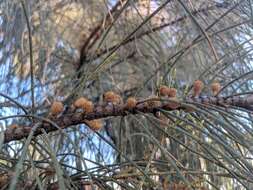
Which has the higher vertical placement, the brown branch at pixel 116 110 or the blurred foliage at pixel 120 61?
the blurred foliage at pixel 120 61

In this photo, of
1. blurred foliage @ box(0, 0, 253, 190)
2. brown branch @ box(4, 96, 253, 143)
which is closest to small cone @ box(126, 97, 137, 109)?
brown branch @ box(4, 96, 253, 143)

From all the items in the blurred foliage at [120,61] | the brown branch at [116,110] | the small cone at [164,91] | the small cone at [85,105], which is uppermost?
the blurred foliage at [120,61]

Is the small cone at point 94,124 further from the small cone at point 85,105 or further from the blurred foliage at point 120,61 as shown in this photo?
the blurred foliage at point 120,61

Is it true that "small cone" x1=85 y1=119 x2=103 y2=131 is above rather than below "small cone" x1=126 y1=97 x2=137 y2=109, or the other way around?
below

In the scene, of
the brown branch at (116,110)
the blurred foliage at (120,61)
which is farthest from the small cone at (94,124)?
the blurred foliage at (120,61)

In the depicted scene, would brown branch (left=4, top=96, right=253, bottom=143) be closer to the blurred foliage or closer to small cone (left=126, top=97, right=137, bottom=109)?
small cone (left=126, top=97, right=137, bottom=109)

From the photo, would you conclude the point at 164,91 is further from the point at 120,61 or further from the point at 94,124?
the point at 120,61

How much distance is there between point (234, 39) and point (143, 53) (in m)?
0.38

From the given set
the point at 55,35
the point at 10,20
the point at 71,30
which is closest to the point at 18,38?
the point at 10,20

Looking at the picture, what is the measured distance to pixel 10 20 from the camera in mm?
1038

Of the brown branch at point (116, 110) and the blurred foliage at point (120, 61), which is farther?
the blurred foliage at point (120, 61)

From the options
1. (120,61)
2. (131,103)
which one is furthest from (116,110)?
(120,61)

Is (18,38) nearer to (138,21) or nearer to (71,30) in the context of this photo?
(138,21)

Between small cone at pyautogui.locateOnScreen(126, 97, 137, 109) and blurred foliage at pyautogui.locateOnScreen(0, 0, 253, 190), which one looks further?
blurred foliage at pyautogui.locateOnScreen(0, 0, 253, 190)
